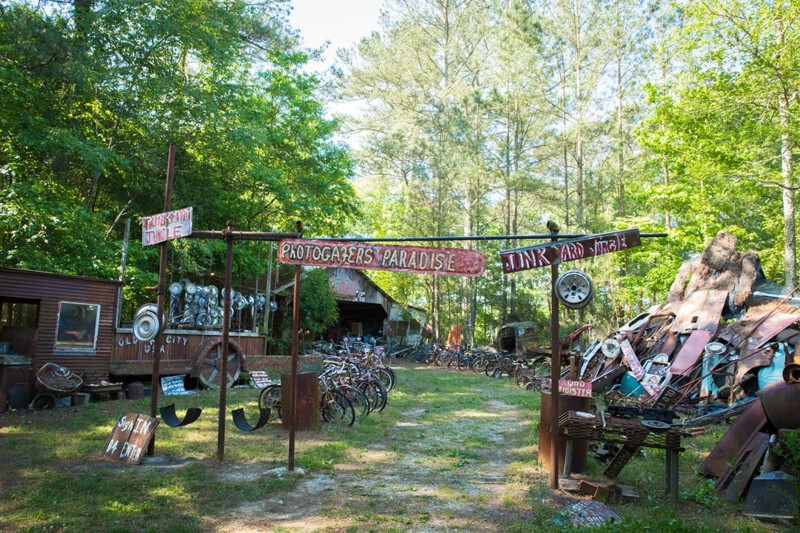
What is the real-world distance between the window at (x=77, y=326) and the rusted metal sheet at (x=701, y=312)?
14.6 meters

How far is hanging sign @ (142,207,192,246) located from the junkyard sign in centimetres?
414

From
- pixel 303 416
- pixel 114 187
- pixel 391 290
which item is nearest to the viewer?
pixel 303 416

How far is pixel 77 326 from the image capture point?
12688 mm

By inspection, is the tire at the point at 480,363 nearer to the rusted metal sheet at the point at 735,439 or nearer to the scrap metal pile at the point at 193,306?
the scrap metal pile at the point at 193,306

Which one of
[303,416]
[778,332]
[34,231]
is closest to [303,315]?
[34,231]

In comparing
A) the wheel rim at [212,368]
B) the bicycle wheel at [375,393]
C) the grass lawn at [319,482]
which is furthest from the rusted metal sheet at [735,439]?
the wheel rim at [212,368]

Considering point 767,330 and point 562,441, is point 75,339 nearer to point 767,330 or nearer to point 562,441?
point 562,441

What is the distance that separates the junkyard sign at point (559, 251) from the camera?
641 cm

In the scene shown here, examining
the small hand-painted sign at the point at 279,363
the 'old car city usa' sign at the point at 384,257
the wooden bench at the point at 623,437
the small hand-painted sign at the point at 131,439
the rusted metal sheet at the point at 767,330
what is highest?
the 'old car city usa' sign at the point at 384,257

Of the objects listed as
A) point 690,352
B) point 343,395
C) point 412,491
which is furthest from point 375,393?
point 690,352

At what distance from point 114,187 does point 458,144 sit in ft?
57.3

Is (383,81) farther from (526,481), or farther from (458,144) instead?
(526,481)

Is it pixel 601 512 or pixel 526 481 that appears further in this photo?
pixel 526 481

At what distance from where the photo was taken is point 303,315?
2377 centimetres
